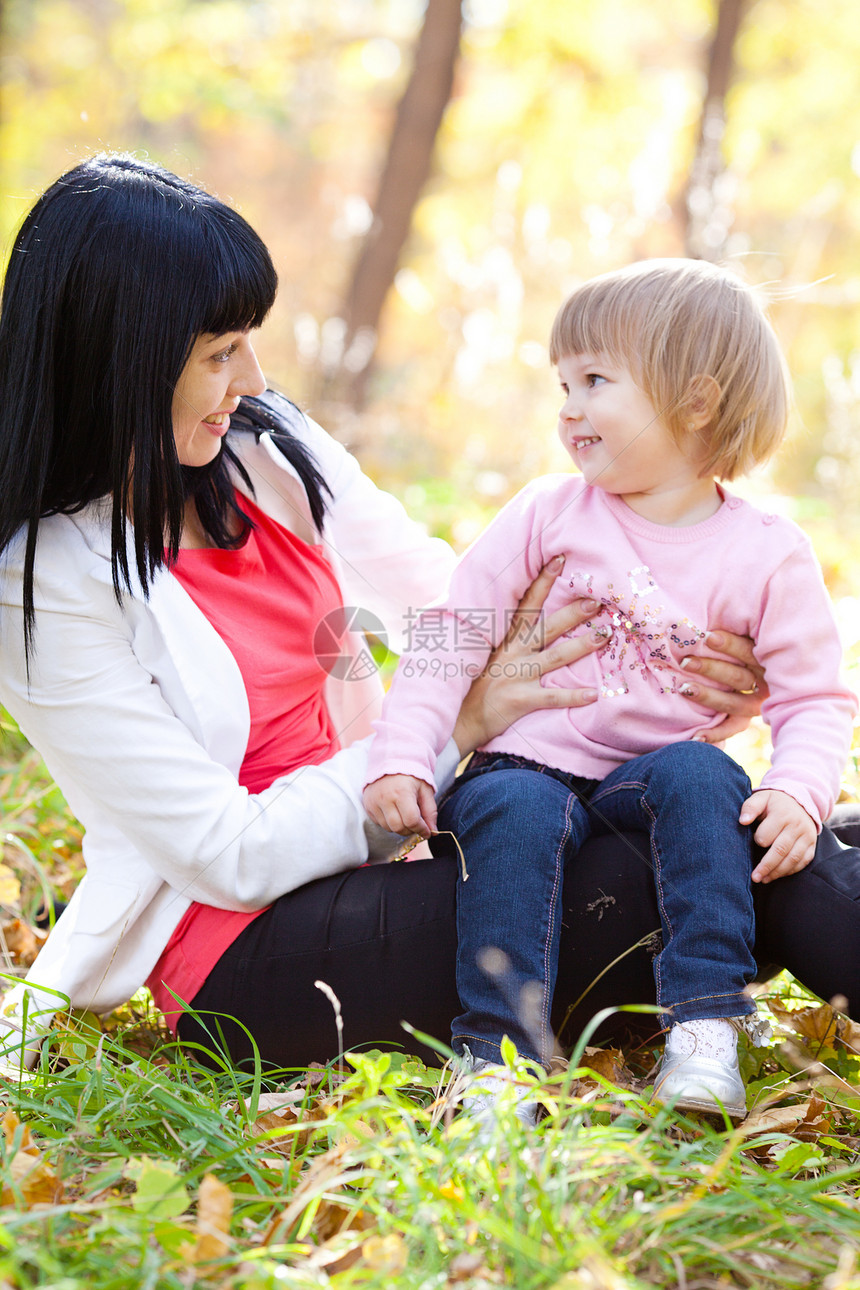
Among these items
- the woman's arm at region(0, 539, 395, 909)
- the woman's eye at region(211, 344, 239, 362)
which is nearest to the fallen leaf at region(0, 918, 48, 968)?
the woman's arm at region(0, 539, 395, 909)

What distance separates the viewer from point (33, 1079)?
1.41m

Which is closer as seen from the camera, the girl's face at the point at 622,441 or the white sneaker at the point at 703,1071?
the white sneaker at the point at 703,1071

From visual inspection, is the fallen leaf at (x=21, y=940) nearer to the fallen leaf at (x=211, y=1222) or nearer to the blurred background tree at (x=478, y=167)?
the fallen leaf at (x=211, y=1222)

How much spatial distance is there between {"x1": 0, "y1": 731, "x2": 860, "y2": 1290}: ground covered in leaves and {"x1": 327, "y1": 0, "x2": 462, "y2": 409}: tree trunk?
203 inches

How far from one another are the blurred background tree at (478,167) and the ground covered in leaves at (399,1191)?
1.23 meters

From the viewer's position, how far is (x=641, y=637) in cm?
160

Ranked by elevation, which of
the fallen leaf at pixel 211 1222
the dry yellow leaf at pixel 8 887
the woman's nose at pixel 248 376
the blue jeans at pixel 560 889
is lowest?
the dry yellow leaf at pixel 8 887

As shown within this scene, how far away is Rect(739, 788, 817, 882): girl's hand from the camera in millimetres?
1375

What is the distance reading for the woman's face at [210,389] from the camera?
4.78 ft

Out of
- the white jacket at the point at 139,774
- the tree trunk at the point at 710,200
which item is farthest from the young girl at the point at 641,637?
the tree trunk at the point at 710,200

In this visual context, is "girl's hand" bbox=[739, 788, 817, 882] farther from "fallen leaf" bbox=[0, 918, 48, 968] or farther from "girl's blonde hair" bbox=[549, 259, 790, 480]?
"fallen leaf" bbox=[0, 918, 48, 968]

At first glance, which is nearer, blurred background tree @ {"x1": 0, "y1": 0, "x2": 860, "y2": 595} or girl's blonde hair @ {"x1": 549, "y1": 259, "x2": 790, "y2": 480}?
girl's blonde hair @ {"x1": 549, "y1": 259, "x2": 790, "y2": 480}

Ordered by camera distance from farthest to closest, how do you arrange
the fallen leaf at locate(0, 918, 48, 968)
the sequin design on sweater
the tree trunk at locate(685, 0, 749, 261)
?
1. the tree trunk at locate(685, 0, 749, 261)
2. the fallen leaf at locate(0, 918, 48, 968)
3. the sequin design on sweater

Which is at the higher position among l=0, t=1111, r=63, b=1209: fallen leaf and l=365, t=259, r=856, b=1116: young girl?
l=365, t=259, r=856, b=1116: young girl
